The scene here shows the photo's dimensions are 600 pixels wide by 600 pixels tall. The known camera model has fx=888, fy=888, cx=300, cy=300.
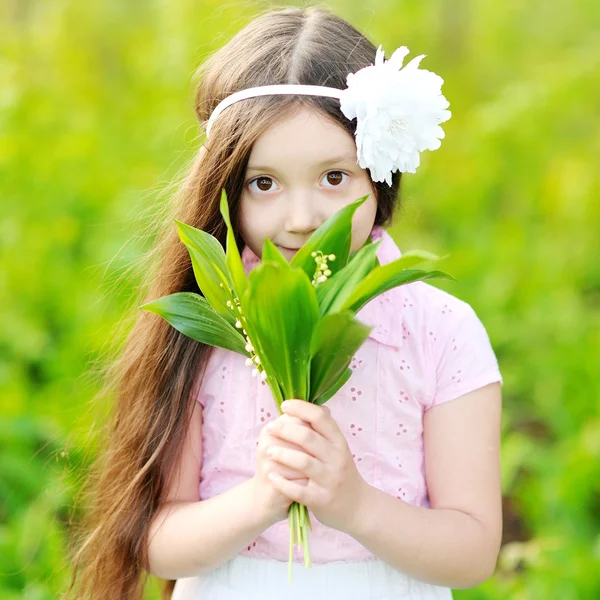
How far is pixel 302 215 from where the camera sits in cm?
136

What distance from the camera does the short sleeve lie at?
152 cm

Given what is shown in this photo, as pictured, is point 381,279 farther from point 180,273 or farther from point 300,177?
point 180,273

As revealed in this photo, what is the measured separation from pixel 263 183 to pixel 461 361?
46 cm

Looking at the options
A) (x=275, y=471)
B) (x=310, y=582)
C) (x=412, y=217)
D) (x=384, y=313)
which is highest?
(x=412, y=217)

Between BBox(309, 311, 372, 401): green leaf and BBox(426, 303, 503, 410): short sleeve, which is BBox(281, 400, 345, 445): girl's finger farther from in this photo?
BBox(426, 303, 503, 410): short sleeve

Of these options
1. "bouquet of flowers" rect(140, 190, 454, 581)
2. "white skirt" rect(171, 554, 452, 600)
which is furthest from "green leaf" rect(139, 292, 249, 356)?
"white skirt" rect(171, 554, 452, 600)

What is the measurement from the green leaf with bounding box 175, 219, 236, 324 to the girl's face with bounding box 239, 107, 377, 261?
144 millimetres

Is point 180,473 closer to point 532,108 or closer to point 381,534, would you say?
point 381,534

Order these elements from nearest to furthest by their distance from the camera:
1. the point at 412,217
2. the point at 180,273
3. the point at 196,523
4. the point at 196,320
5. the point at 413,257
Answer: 1. the point at 413,257
2. the point at 196,320
3. the point at 196,523
4. the point at 180,273
5. the point at 412,217

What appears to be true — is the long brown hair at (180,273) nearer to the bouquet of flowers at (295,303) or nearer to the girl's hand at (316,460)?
the bouquet of flowers at (295,303)

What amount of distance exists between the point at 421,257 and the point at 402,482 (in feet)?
Result: 1.81

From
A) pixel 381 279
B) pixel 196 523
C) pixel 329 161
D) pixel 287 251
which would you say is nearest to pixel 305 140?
pixel 329 161

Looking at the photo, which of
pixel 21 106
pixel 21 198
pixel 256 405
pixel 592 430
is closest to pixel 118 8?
pixel 21 106

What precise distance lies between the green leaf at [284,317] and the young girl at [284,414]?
106 mm
